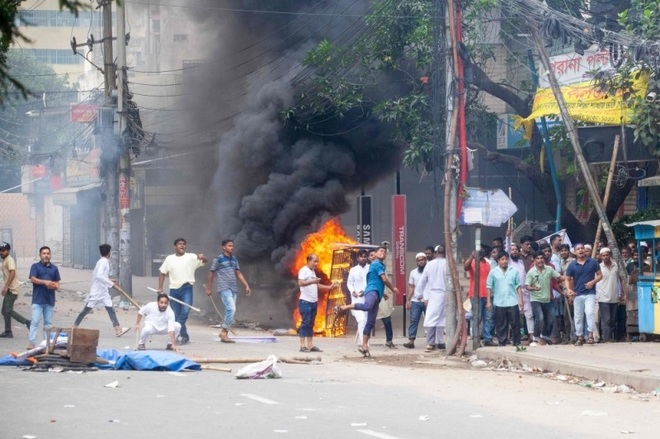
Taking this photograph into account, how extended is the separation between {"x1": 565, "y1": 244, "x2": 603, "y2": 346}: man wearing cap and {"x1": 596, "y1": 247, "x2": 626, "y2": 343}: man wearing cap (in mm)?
362

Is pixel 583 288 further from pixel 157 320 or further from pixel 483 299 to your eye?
pixel 157 320

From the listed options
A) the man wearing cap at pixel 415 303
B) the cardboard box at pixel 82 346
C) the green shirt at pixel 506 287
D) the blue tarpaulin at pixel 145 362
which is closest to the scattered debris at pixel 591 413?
the blue tarpaulin at pixel 145 362

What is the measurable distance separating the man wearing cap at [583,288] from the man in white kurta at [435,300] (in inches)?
75.2

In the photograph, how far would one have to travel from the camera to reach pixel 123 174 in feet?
79.3

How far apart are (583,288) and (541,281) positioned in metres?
0.64

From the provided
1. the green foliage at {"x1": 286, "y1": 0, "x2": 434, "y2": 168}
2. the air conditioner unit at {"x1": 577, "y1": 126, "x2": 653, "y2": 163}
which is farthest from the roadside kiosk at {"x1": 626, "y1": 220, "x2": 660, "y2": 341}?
the green foliage at {"x1": 286, "y1": 0, "x2": 434, "y2": 168}

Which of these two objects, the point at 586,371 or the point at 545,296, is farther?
the point at 545,296

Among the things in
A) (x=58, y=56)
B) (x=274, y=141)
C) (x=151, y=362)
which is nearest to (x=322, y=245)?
(x=274, y=141)

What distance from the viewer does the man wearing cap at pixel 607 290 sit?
15.9m

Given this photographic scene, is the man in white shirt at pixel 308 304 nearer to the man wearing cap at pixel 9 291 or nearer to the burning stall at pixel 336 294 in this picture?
the burning stall at pixel 336 294

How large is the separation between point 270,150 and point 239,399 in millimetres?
14773

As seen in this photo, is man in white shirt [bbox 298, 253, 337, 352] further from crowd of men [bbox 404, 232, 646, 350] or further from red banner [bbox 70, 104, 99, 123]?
red banner [bbox 70, 104, 99, 123]

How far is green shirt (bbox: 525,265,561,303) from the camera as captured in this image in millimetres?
15828

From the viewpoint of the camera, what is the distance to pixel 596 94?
19.2 meters
